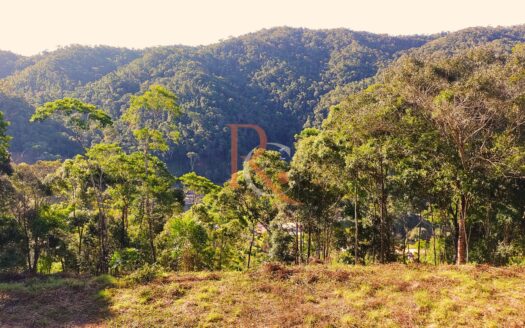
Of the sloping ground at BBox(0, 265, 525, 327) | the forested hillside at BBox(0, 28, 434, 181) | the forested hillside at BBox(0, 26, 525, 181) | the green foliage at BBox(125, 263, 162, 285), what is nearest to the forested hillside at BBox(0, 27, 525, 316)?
the green foliage at BBox(125, 263, 162, 285)

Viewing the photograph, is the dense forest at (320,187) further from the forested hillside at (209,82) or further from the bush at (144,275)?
the forested hillside at (209,82)

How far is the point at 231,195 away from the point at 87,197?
34.0ft

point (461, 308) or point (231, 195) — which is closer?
point (461, 308)

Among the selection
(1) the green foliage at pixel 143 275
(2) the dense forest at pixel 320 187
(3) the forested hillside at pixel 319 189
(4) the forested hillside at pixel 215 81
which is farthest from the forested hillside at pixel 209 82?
(1) the green foliage at pixel 143 275

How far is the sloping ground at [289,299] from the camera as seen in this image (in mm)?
9367

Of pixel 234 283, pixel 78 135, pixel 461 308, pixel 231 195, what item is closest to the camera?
pixel 461 308

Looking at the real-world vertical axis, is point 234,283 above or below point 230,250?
above

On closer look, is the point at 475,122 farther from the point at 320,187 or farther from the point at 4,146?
the point at 4,146

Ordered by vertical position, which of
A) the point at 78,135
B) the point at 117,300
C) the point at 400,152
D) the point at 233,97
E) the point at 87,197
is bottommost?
the point at 117,300

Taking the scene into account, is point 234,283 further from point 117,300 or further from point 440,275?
point 440,275

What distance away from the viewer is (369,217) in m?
22.6

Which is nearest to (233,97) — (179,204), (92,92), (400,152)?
(92,92)

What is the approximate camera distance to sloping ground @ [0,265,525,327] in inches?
369

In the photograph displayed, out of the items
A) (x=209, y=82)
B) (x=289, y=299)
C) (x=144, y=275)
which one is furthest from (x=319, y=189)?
(x=209, y=82)
